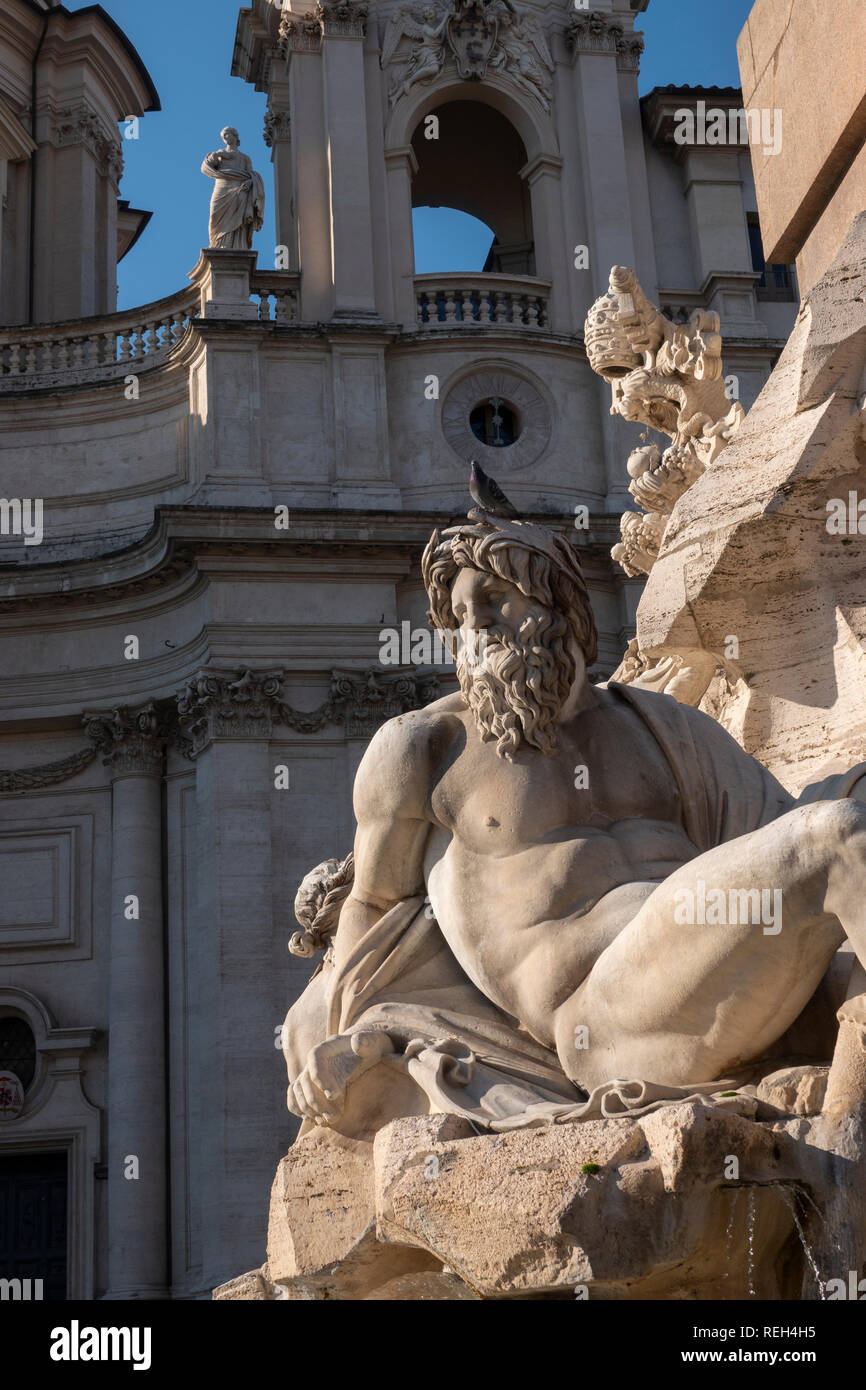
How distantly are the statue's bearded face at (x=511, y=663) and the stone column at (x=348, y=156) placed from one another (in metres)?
18.4

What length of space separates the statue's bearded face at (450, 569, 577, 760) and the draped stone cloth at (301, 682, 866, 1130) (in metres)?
0.27

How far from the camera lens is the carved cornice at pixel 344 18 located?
23.8 metres

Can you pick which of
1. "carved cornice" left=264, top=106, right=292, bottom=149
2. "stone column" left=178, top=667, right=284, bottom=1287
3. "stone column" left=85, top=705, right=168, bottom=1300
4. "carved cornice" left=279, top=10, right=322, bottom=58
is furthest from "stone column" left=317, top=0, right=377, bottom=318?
"stone column" left=85, top=705, right=168, bottom=1300

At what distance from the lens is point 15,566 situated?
22.5 metres

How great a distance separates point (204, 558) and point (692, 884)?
57.7ft

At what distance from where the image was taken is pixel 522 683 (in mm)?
4676

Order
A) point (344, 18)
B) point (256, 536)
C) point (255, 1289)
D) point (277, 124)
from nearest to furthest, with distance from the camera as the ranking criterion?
1. point (255, 1289)
2. point (256, 536)
3. point (344, 18)
4. point (277, 124)

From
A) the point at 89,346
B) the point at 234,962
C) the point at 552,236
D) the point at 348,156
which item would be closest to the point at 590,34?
the point at 552,236

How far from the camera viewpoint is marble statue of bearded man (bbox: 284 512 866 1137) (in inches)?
165

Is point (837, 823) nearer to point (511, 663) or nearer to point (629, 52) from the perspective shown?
point (511, 663)

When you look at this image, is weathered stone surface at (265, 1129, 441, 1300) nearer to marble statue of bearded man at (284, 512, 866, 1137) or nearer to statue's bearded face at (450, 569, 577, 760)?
marble statue of bearded man at (284, 512, 866, 1137)

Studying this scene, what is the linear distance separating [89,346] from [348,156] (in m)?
3.93

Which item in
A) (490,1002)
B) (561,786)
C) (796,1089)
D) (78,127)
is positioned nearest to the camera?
(796,1089)

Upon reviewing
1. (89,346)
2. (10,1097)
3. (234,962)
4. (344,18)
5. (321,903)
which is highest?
(344,18)
